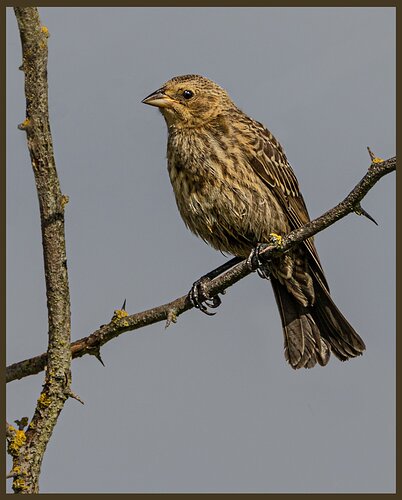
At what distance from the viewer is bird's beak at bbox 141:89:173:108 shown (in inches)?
249

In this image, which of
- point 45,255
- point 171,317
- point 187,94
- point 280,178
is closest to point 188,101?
point 187,94

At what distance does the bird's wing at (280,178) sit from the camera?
621 cm

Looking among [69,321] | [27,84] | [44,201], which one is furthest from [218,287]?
[27,84]

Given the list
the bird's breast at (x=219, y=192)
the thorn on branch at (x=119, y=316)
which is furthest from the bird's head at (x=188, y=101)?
the thorn on branch at (x=119, y=316)

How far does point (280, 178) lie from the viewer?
20.9 feet

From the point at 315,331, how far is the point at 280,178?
4.12 feet

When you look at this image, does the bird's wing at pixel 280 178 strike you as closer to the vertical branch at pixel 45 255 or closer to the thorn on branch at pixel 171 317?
the thorn on branch at pixel 171 317

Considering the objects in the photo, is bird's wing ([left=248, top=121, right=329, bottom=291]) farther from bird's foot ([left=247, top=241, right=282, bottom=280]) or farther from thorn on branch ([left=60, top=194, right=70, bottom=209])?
thorn on branch ([left=60, top=194, right=70, bottom=209])

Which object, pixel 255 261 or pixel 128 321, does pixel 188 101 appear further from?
pixel 128 321

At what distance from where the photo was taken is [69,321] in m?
4.41

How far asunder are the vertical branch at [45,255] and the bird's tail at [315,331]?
2644 mm

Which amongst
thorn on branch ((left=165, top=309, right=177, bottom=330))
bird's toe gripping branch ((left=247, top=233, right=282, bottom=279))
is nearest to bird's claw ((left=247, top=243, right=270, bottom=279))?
bird's toe gripping branch ((left=247, top=233, right=282, bottom=279))

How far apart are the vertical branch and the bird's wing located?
2.28 meters

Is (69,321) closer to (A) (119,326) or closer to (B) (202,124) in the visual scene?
(A) (119,326)
